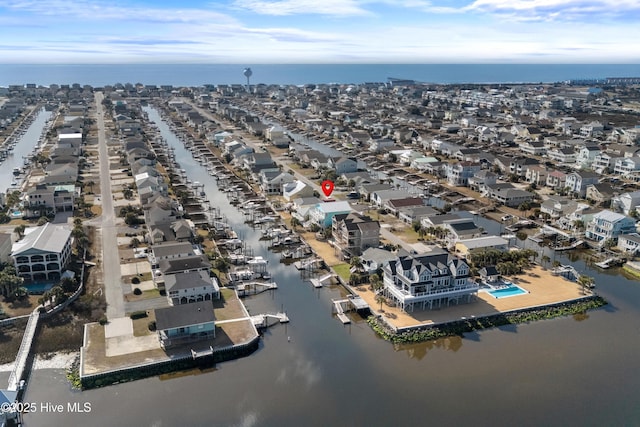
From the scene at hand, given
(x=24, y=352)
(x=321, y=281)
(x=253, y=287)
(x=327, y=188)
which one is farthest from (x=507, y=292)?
(x=24, y=352)

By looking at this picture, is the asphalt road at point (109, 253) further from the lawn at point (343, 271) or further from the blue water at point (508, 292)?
the blue water at point (508, 292)

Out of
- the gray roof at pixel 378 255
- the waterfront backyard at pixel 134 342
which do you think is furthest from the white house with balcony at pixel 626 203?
Answer: the waterfront backyard at pixel 134 342

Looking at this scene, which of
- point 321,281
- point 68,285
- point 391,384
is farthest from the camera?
point 321,281

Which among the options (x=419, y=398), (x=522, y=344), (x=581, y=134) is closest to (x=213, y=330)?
(x=419, y=398)

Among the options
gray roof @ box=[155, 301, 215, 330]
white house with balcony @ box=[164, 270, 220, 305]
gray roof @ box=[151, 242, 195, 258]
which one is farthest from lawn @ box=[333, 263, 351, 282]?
gray roof @ box=[155, 301, 215, 330]

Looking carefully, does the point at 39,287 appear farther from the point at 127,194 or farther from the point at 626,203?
the point at 626,203

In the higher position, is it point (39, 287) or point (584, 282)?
point (584, 282)

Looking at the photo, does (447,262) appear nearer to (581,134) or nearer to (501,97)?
(581,134)
